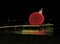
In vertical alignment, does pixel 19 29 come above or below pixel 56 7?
below

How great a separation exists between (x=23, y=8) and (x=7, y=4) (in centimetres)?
104

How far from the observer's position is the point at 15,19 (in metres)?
8.55

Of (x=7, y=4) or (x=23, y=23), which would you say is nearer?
(x=23, y=23)

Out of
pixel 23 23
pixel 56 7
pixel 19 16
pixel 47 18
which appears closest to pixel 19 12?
pixel 19 16

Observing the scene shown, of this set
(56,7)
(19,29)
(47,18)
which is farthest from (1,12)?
(56,7)

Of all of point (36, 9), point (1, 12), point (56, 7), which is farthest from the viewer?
point (1, 12)

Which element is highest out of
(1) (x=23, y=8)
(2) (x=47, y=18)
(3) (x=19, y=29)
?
(1) (x=23, y=8)

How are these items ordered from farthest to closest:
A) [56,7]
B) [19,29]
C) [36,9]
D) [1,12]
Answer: [1,12] < [36,9] < [19,29] < [56,7]

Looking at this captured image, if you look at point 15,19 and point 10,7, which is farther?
point 10,7

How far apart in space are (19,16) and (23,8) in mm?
542

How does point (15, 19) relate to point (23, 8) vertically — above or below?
below

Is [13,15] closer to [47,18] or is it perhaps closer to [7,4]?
[7,4]

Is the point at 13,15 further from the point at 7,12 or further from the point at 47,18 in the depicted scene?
the point at 47,18

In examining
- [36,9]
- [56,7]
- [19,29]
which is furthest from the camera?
[36,9]
